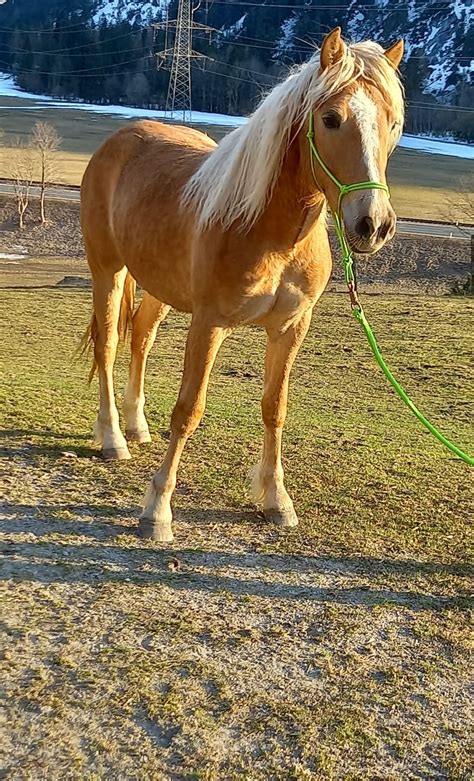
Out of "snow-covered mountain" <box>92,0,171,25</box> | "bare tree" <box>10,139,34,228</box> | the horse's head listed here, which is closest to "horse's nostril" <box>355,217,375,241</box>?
the horse's head

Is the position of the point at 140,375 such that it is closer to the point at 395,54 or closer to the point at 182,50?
the point at 395,54

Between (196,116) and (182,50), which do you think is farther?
(196,116)

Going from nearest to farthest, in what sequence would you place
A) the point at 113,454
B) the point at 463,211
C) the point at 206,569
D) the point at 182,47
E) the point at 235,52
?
the point at 206,569, the point at 113,454, the point at 463,211, the point at 182,47, the point at 235,52

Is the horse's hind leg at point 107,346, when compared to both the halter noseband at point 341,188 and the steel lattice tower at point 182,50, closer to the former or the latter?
the halter noseband at point 341,188

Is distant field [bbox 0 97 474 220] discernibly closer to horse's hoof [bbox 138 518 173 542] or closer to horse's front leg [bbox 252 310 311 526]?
horse's front leg [bbox 252 310 311 526]

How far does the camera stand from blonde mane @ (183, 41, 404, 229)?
9.43 ft

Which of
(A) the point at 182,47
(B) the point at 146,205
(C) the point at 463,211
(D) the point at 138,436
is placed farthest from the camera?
(A) the point at 182,47

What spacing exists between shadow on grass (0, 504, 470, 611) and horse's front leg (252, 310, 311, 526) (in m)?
0.39

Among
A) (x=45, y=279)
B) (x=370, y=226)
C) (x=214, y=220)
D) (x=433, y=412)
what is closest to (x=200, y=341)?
(x=214, y=220)

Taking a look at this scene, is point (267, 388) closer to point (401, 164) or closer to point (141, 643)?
point (141, 643)

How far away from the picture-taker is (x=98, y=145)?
6047cm

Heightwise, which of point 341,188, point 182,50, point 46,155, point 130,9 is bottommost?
point 46,155

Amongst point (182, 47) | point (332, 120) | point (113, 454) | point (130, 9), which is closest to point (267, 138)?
point (332, 120)

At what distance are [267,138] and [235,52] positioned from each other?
103813mm
